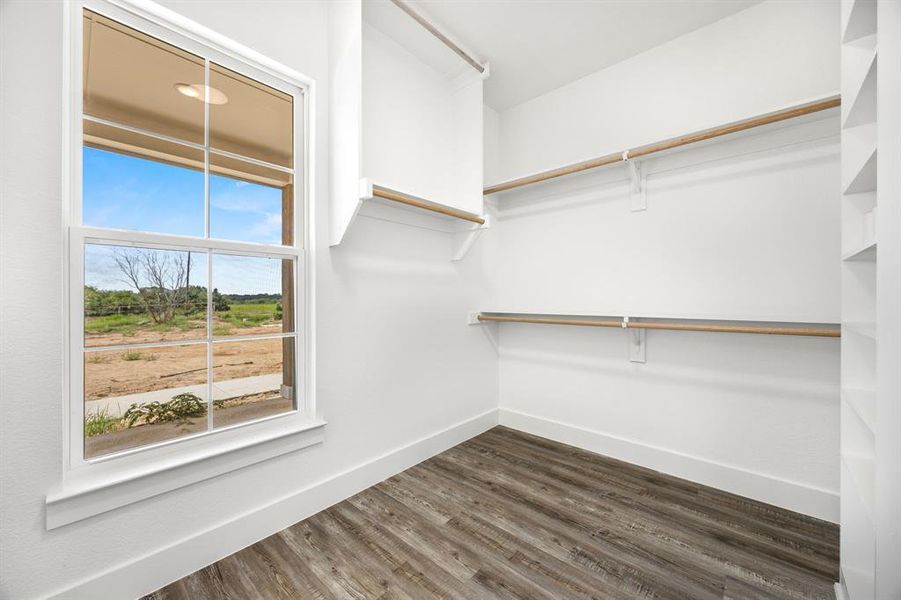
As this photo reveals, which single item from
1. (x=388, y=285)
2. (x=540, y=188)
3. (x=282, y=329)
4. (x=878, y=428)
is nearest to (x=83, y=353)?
(x=282, y=329)

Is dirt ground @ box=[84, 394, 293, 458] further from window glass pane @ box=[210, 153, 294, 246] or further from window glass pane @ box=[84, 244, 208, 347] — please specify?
window glass pane @ box=[210, 153, 294, 246]

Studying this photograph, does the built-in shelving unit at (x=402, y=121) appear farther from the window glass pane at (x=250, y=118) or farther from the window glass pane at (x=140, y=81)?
the window glass pane at (x=140, y=81)

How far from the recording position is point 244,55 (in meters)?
1.69

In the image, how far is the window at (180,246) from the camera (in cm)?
137

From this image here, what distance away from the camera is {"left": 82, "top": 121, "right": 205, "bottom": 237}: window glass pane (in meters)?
1.37

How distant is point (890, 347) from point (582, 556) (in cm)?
128

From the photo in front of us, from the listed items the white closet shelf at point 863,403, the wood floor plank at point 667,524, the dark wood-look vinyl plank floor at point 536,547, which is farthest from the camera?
the wood floor plank at point 667,524

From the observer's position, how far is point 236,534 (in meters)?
1.63

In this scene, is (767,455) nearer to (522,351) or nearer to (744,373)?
(744,373)

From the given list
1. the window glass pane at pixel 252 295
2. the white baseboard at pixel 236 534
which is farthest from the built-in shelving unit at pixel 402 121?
the white baseboard at pixel 236 534

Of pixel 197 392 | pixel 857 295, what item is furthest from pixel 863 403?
pixel 197 392

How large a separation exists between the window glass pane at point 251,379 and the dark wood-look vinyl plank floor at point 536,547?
1.87 feet

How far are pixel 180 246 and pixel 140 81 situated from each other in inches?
24.6

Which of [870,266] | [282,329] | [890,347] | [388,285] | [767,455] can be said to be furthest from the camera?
[388,285]
